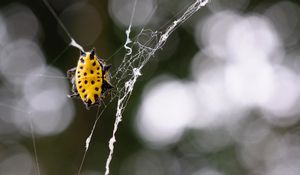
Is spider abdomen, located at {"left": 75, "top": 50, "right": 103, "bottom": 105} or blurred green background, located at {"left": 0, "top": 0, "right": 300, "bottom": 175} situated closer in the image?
spider abdomen, located at {"left": 75, "top": 50, "right": 103, "bottom": 105}

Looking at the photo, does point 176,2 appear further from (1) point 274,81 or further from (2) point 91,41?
(1) point 274,81

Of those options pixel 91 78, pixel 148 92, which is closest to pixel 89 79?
pixel 91 78

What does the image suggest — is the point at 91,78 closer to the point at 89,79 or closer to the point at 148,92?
the point at 89,79

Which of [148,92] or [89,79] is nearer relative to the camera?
[89,79]

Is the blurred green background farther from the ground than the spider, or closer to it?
farther from the ground

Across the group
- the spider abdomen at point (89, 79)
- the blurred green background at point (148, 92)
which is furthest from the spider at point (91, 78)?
the blurred green background at point (148, 92)

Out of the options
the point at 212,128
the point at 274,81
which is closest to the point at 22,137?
the point at 212,128

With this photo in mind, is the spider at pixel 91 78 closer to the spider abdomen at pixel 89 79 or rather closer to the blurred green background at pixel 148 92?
the spider abdomen at pixel 89 79

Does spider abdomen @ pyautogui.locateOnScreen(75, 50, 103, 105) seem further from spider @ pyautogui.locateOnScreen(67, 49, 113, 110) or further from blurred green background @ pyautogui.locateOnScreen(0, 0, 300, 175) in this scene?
blurred green background @ pyautogui.locateOnScreen(0, 0, 300, 175)

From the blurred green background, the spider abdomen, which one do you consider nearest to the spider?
the spider abdomen
